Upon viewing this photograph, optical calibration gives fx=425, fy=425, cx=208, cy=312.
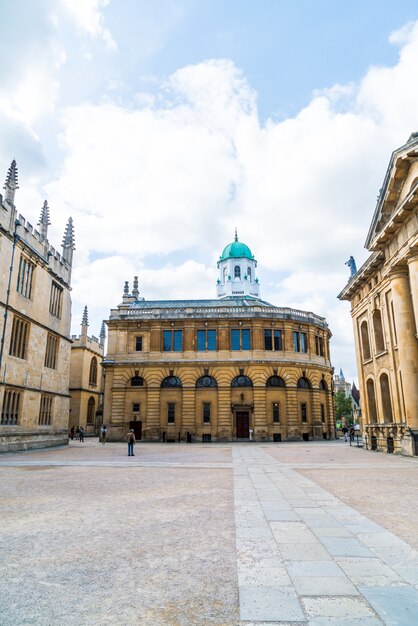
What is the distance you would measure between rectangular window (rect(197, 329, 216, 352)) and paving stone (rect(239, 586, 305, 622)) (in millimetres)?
39777

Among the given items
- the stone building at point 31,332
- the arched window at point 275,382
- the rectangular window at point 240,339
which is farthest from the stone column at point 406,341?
the stone building at point 31,332

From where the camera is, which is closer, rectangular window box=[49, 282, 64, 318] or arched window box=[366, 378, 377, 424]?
arched window box=[366, 378, 377, 424]

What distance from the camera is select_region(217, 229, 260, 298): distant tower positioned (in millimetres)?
73188

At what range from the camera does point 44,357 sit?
31328 mm

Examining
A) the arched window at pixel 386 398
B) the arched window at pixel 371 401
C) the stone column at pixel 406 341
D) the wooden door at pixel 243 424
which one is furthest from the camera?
the wooden door at pixel 243 424

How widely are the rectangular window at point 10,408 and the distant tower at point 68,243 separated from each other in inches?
536

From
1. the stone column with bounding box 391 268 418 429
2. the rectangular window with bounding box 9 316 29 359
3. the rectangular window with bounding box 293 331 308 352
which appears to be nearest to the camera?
the stone column with bounding box 391 268 418 429

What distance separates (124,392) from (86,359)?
1635cm

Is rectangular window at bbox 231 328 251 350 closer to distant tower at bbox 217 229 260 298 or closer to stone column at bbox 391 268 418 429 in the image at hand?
stone column at bbox 391 268 418 429

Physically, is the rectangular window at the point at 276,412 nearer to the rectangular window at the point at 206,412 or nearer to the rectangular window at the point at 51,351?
the rectangular window at the point at 206,412

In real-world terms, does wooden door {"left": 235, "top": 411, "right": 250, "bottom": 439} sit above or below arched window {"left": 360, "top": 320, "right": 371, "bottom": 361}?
below

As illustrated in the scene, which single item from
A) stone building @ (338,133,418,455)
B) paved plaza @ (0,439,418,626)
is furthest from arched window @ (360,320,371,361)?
paved plaza @ (0,439,418,626)

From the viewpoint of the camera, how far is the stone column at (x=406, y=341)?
2353cm

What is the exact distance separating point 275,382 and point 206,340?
8334 mm
